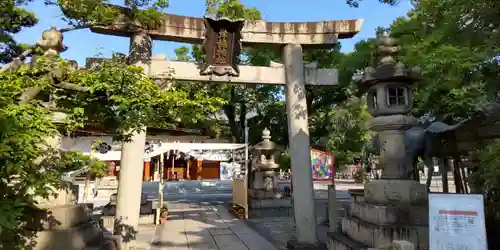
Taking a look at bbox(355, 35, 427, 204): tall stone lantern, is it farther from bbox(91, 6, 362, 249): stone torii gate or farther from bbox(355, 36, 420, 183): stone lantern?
bbox(91, 6, 362, 249): stone torii gate

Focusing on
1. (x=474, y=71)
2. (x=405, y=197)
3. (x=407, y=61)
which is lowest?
(x=405, y=197)

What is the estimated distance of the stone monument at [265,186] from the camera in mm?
13117

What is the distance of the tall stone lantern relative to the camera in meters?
5.95

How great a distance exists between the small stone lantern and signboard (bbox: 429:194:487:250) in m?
9.90

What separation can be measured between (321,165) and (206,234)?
12.7ft

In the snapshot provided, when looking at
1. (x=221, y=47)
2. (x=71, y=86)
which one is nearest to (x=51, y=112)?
(x=71, y=86)

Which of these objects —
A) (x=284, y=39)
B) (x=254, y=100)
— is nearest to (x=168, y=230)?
(x=284, y=39)

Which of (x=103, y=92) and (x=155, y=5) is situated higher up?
(x=155, y=5)

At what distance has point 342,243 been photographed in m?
6.12

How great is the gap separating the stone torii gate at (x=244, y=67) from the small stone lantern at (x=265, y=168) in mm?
5704

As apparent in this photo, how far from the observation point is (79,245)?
4.80 meters

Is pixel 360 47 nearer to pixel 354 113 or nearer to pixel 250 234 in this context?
pixel 250 234

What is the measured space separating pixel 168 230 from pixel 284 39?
252 inches

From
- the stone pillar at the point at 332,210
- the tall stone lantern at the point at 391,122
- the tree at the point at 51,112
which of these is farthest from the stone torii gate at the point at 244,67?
the tree at the point at 51,112
